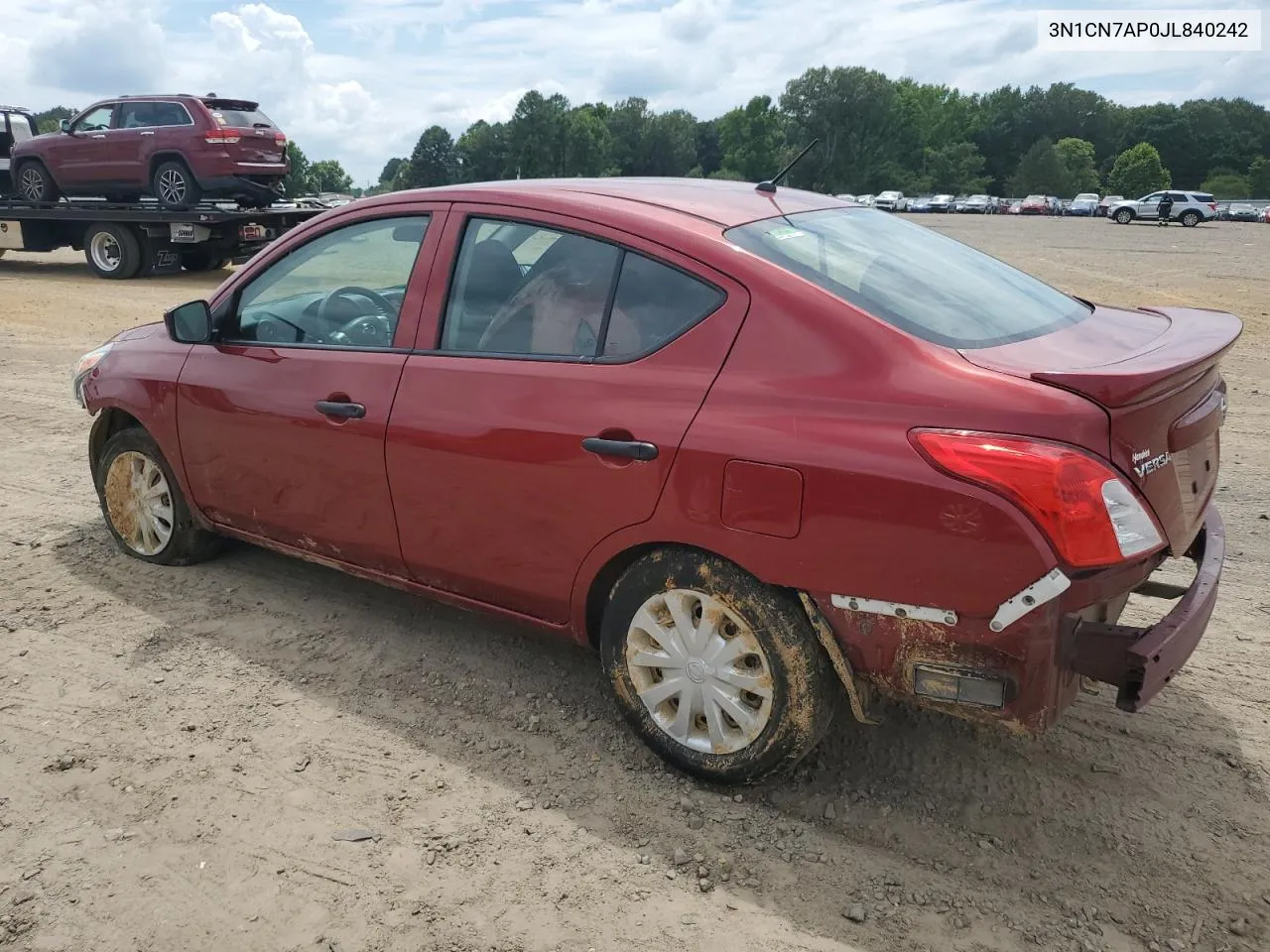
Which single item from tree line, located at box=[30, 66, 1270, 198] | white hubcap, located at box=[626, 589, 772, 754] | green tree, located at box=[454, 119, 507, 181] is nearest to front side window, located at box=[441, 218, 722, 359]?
white hubcap, located at box=[626, 589, 772, 754]

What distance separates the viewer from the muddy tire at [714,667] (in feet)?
8.91

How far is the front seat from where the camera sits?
10.9ft

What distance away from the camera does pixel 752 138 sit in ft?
407

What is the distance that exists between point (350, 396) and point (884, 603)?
6.52ft

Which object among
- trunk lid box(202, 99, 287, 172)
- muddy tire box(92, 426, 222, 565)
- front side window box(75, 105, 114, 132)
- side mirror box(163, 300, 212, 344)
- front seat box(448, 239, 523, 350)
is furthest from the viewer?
front side window box(75, 105, 114, 132)

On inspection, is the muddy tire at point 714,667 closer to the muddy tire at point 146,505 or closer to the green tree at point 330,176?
the muddy tire at point 146,505

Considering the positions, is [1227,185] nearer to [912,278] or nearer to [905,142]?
[905,142]

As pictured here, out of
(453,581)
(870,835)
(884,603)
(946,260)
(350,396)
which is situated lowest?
(870,835)

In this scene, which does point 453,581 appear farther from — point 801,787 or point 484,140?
point 484,140

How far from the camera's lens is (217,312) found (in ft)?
13.3

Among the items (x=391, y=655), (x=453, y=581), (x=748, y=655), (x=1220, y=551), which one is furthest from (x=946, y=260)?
(x=391, y=655)

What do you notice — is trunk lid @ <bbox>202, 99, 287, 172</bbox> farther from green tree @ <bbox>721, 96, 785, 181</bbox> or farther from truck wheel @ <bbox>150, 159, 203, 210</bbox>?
green tree @ <bbox>721, 96, 785, 181</bbox>

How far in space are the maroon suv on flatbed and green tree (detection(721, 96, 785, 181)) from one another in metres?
105

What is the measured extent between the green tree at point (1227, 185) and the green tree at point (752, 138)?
44.0 meters
